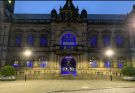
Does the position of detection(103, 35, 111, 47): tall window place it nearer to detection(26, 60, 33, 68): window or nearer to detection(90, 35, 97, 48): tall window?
detection(90, 35, 97, 48): tall window

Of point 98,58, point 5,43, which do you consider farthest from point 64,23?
point 5,43

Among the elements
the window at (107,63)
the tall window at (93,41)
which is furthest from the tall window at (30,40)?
the window at (107,63)

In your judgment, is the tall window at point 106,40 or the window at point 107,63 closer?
the window at point 107,63

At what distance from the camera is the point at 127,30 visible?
50.0m

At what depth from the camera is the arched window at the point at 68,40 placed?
4834 cm

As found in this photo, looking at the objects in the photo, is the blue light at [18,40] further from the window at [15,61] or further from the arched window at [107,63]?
the arched window at [107,63]

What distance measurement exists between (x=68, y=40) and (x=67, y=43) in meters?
0.80

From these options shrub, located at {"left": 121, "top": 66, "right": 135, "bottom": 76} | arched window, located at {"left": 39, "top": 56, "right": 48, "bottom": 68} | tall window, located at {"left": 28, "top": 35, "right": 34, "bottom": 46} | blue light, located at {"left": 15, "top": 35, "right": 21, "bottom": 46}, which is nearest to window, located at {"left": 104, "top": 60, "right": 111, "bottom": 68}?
shrub, located at {"left": 121, "top": 66, "right": 135, "bottom": 76}

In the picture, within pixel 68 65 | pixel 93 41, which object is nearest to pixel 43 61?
pixel 68 65

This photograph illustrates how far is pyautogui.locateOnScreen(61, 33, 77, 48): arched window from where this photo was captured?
48.3 m

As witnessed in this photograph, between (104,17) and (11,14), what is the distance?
26.8 meters

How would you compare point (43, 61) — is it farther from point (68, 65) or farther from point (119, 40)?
point (119, 40)

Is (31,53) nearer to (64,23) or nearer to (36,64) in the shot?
(36,64)

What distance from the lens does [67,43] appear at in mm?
48406
